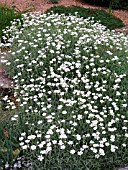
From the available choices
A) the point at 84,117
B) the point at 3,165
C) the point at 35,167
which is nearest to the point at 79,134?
the point at 84,117

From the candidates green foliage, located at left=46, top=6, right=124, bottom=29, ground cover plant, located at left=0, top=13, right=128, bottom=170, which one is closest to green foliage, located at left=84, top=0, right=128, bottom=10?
green foliage, located at left=46, top=6, right=124, bottom=29

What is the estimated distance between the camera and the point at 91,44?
216 inches

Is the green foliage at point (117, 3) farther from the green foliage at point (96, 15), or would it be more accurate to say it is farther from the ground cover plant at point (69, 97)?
the ground cover plant at point (69, 97)

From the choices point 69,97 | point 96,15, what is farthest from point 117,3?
point 69,97

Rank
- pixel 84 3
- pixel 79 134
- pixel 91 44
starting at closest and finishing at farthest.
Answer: pixel 79 134, pixel 91 44, pixel 84 3

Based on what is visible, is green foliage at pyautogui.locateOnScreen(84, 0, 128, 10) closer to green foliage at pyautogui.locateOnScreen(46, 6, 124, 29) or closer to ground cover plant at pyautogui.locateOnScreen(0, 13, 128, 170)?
green foliage at pyautogui.locateOnScreen(46, 6, 124, 29)

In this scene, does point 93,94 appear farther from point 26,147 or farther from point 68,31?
point 68,31

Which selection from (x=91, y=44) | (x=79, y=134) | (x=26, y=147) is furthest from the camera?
(x=91, y=44)

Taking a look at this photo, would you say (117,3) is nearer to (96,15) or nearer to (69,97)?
(96,15)

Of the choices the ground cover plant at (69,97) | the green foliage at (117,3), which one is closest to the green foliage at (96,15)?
the green foliage at (117,3)

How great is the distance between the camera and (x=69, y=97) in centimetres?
464

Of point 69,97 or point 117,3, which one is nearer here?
point 69,97

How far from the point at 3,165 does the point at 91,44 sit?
243 cm

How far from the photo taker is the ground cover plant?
150 inches
